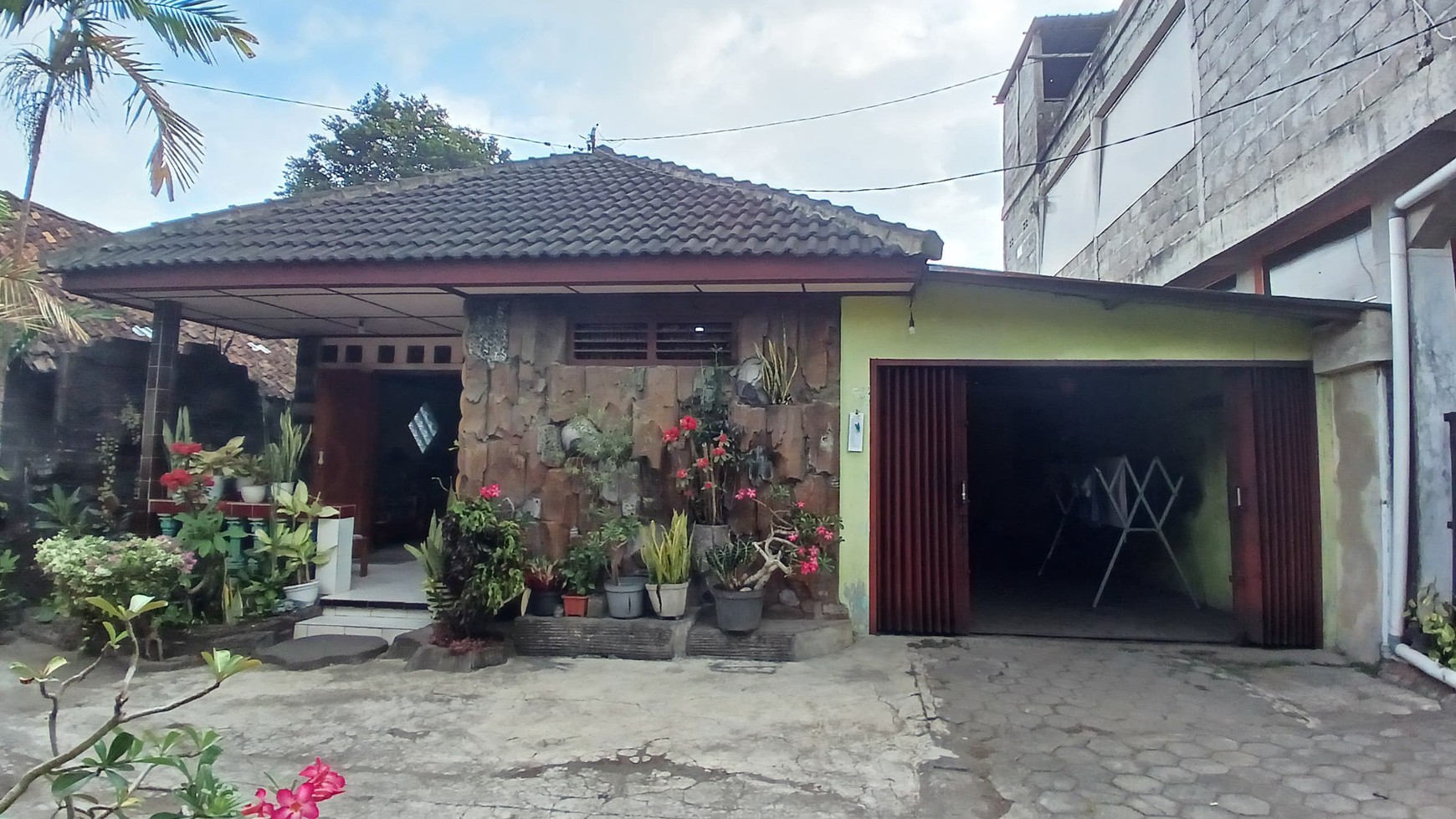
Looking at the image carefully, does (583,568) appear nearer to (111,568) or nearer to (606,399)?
(606,399)

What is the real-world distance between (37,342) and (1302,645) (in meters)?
10.6

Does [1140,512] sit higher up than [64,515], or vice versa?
[1140,512]

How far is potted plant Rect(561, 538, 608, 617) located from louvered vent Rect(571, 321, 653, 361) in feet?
4.76

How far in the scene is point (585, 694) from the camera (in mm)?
4574

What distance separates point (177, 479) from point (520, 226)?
313 centimetres

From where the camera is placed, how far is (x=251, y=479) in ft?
21.0

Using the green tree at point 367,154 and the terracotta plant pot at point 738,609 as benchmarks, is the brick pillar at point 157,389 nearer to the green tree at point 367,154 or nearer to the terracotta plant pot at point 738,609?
the terracotta plant pot at point 738,609

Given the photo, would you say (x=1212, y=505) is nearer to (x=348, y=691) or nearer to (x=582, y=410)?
(x=582, y=410)

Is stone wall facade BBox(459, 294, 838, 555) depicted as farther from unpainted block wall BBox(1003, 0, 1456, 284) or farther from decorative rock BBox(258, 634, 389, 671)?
unpainted block wall BBox(1003, 0, 1456, 284)

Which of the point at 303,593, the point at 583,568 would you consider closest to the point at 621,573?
the point at 583,568

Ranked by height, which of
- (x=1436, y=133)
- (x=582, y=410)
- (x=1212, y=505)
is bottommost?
(x=1212, y=505)

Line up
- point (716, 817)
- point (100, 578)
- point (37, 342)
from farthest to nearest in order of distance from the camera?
point (37, 342) < point (100, 578) < point (716, 817)

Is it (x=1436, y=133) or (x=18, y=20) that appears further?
(x=18, y=20)

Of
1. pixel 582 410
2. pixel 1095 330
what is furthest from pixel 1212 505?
pixel 582 410
